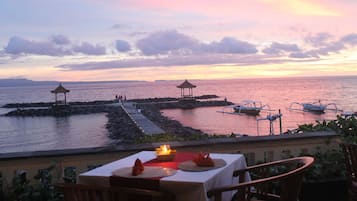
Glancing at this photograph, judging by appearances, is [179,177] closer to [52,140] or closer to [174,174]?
[174,174]

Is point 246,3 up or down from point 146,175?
up

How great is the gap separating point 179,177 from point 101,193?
43cm

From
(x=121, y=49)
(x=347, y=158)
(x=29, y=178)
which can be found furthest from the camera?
(x=121, y=49)

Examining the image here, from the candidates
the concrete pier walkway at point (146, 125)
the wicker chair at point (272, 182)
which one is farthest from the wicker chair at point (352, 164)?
the concrete pier walkway at point (146, 125)

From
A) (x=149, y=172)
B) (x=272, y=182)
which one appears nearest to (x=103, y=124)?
(x=149, y=172)

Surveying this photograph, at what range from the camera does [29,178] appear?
3.25 m

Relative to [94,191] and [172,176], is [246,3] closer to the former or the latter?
[172,176]

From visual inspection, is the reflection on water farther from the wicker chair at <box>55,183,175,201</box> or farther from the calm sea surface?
the wicker chair at <box>55,183,175,201</box>

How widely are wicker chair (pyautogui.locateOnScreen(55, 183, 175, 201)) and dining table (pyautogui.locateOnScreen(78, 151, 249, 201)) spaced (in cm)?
8

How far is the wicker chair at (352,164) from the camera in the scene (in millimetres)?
2650

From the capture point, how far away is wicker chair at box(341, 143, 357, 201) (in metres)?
2.65

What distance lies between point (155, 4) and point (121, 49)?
31.9 feet

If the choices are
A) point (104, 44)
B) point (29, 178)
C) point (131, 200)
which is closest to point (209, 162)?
point (131, 200)

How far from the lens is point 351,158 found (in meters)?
2.69
